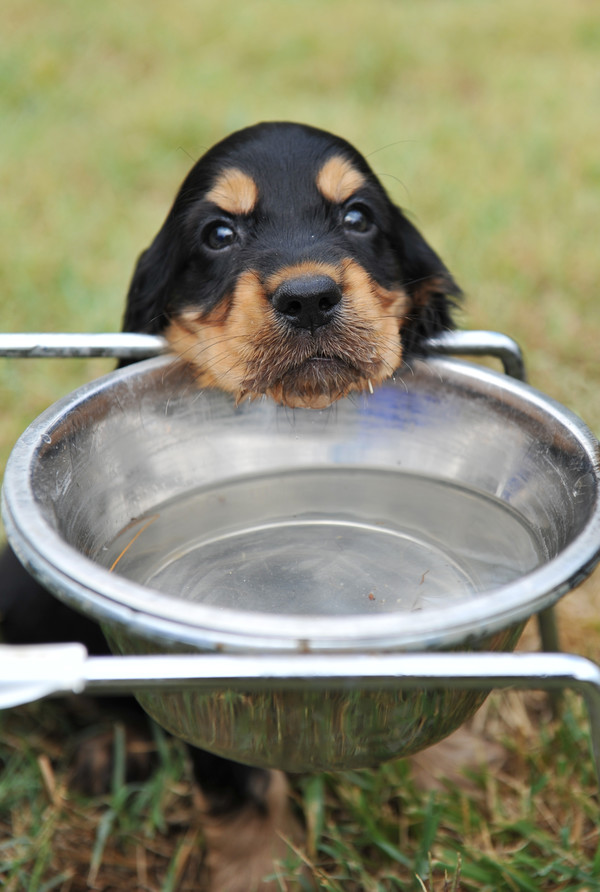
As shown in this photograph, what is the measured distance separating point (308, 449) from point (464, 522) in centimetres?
45

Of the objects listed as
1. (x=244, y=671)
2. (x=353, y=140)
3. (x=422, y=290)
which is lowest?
(x=353, y=140)

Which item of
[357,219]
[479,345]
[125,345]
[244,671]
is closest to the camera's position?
[244,671]

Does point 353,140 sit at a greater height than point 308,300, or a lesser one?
lesser

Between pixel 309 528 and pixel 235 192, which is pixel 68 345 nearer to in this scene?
pixel 235 192

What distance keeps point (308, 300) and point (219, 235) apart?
50cm

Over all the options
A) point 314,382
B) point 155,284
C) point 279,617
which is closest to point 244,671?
point 279,617

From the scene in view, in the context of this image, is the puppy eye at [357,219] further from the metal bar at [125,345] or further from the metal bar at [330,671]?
the metal bar at [330,671]

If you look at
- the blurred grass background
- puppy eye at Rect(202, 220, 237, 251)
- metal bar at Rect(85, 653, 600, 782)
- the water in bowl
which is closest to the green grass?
the blurred grass background

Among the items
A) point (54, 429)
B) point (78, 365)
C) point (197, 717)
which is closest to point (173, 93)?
point (78, 365)

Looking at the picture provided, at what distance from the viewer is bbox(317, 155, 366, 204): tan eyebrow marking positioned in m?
2.13

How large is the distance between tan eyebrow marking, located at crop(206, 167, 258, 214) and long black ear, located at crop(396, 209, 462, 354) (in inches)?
18.1

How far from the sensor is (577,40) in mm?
7738

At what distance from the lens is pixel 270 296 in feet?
6.10

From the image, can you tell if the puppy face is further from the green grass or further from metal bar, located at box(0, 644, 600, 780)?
the green grass
